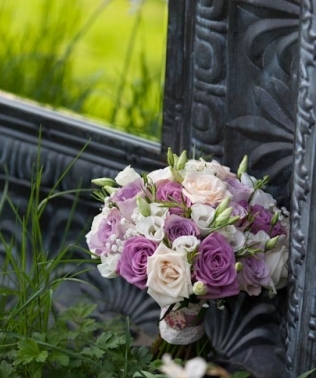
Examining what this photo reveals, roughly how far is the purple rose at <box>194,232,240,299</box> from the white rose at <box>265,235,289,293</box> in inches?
4.5

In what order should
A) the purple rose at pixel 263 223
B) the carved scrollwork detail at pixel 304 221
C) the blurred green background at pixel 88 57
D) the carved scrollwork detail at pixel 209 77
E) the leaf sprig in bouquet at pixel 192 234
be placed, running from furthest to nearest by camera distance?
the blurred green background at pixel 88 57, the carved scrollwork detail at pixel 209 77, the purple rose at pixel 263 223, the leaf sprig in bouquet at pixel 192 234, the carved scrollwork detail at pixel 304 221

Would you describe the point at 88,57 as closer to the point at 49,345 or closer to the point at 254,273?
the point at 254,273

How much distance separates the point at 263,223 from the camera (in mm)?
1952

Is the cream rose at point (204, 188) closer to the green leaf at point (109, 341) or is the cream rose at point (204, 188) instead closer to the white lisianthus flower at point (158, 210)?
the white lisianthus flower at point (158, 210)

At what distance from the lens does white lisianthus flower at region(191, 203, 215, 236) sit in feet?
6.10

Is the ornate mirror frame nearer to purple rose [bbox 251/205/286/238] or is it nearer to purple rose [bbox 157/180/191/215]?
purple rose [bbox 251/205/286/238]

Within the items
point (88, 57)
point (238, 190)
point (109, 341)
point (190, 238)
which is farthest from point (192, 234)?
point (88, 57)

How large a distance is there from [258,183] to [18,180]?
84 cm

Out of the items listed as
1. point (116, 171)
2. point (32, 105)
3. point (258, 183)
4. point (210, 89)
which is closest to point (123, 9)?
point (32, 105)

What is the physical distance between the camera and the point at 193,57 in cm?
216

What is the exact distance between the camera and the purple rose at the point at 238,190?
1948 mm

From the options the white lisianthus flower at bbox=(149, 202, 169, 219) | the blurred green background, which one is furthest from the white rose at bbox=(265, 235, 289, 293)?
the blurred green background

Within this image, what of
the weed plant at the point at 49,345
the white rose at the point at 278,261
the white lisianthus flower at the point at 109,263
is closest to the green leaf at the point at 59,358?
the weed plant at the point at 49,345

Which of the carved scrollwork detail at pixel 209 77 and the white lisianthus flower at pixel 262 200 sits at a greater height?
the carved scrollwork detail at pixel 209 77
